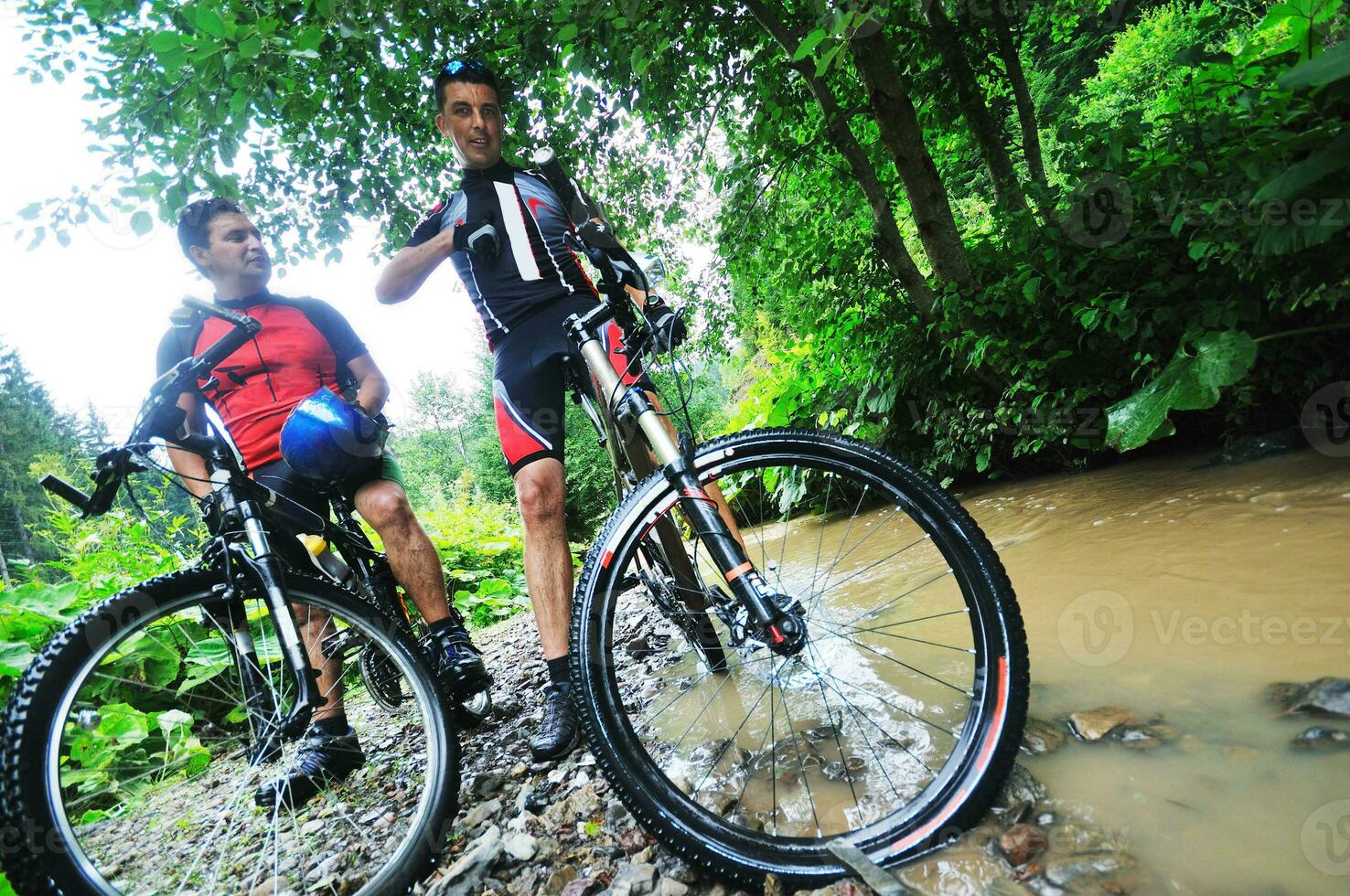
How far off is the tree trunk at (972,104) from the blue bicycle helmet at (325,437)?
488 centimetres

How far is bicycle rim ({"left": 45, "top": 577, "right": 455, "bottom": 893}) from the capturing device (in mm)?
1219

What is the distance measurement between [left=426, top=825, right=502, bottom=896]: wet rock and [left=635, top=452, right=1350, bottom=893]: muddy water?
0.50 meters

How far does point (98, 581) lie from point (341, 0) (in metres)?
3.85

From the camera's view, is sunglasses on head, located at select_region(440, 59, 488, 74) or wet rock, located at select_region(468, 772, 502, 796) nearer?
wet rock, located at select_region(468, 772, 502, 796)

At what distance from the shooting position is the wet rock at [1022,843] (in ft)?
3.28

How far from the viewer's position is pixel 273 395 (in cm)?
218

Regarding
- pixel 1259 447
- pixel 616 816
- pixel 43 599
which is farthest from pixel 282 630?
pixel 1259 447

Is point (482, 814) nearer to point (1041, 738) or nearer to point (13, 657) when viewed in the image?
point (1041, 738)

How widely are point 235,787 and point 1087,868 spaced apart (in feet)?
5.96

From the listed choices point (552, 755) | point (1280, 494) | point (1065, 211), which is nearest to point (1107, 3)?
point (1065, 211)

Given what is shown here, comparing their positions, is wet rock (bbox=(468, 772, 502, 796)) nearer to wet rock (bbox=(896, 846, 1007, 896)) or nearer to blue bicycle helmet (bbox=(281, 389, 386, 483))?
blue bicycle helmet (bbox=(281, 389, 386, 483))

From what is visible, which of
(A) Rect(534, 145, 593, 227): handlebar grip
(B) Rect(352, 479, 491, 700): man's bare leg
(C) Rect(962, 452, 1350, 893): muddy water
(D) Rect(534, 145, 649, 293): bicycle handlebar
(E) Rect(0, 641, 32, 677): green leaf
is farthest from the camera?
(E) Rect(0, 641, 32, 677): green leaf

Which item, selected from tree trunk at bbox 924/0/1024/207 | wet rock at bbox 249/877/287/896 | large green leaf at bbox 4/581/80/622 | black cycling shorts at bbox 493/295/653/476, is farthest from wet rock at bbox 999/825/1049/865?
tree trunk at bbox 924/0/1024/207

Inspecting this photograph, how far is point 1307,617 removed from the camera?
1.46m
